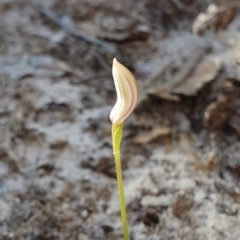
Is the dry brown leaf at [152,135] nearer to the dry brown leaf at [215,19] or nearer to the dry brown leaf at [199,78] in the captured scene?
the dry brown leaf at [199,78]

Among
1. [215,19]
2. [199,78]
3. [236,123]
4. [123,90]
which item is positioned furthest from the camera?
[215,19]

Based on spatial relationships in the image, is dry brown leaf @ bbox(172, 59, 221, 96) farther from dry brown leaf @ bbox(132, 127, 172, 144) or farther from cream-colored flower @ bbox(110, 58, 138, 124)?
cream-colored flower @ bbox(110, 58, 138, 124)

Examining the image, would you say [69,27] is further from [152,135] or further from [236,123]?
[236,123]

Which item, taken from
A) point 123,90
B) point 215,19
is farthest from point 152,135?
point 215,19

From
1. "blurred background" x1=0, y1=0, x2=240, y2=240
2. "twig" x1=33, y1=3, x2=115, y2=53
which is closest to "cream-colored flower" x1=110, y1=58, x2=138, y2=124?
"blurred background" x1=0, y1=0, x2=240, y2=240

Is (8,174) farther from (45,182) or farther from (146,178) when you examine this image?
(146,178)

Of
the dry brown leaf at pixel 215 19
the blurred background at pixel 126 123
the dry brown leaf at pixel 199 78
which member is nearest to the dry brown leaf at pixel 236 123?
the blurred background at pixel 126 123
